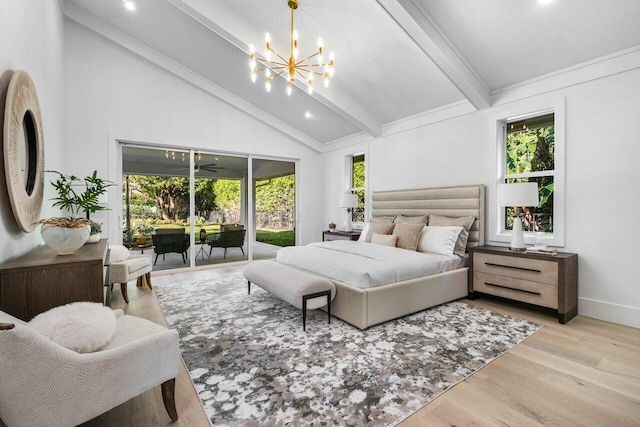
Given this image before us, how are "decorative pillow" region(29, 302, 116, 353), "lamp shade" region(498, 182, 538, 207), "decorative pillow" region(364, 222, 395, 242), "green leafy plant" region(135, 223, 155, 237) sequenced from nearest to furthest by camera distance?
1. "decorative pillow" region(29, 302, 116, 353)
2. "lamp shade" region(498, 182, 538, 207)
3. "decorative pillow" region(364, 222, 395, 242)
4. "green leafy plant" region(135, 223, 155, 237)

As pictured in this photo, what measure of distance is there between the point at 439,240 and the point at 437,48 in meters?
2.25

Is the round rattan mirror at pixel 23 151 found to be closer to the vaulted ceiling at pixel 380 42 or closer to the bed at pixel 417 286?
the vaulted ceiling at pixel 380 42

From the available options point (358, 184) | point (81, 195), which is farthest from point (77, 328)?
point (358, 184)

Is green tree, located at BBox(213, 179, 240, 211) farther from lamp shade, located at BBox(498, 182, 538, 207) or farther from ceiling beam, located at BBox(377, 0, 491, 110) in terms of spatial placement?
lamp shade, located at BBox(498, 182, 538, 207)

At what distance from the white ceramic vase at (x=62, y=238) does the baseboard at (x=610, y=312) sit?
187 inches

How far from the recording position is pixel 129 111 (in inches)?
190

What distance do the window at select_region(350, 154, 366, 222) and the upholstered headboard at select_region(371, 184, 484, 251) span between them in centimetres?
61

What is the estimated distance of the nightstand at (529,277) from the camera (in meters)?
3.02

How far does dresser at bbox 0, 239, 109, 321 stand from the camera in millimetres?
1739

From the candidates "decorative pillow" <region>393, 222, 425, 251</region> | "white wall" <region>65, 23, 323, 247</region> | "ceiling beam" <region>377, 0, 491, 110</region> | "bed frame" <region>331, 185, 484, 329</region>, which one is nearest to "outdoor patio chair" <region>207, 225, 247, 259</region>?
"white wall" <region>65, 23, 323, 247</region>

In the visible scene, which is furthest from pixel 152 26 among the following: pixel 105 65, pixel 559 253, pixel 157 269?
pixel 559 253

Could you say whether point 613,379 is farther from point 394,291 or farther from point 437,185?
point 437,185

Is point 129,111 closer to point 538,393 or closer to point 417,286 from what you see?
point 417,286

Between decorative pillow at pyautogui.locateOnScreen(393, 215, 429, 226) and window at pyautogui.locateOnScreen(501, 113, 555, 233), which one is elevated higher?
window at pyautogui.locateOnScreen(501, 113, 555, 233)
